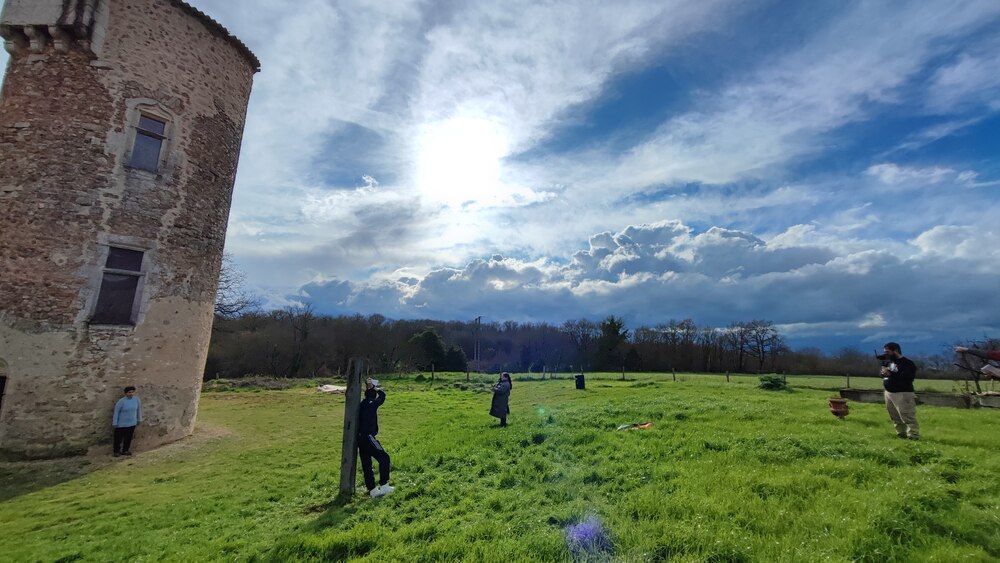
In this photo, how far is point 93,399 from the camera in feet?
42.0

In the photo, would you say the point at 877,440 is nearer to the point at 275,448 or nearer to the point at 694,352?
the point at 275,448

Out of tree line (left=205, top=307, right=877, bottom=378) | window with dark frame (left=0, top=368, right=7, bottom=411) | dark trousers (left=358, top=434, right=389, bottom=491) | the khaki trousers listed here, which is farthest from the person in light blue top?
tree line (left=205, top=307, right=877, bottom=378)

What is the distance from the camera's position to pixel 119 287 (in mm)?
13688

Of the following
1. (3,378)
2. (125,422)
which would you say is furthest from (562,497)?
(3,378)

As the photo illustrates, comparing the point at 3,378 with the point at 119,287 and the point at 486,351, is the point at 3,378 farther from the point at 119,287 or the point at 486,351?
the point at 486,351

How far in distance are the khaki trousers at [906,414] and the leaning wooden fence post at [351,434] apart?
39.0 ft

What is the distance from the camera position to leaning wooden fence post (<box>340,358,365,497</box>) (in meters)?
8.77

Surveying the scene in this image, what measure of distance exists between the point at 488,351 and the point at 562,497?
82.2 metres

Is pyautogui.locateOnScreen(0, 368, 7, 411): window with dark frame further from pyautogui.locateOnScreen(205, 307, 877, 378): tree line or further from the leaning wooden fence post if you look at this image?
pyautogui.locateOnScreen(205, 307, 877, 378): tree line

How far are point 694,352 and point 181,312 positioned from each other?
3164 inches

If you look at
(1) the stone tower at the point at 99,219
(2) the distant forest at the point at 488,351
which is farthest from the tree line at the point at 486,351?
(1) the stone tower at the point at 99,219

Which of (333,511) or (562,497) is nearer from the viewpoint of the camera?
(562,497)

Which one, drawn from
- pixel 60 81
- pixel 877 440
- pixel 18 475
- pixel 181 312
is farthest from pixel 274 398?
pixel 877 440

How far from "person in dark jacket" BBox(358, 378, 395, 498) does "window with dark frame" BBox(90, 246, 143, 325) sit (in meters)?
9.61
